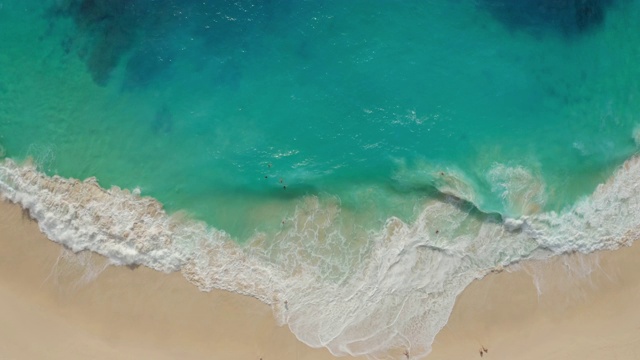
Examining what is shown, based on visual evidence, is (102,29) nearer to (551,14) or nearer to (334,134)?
(334,134)

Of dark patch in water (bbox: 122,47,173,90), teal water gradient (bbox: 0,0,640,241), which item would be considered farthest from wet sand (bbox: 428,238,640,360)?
dark patch in water (bbox: 122,47,173,90)

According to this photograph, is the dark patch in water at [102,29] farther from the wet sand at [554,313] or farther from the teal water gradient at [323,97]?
the wet sand at [554,313]

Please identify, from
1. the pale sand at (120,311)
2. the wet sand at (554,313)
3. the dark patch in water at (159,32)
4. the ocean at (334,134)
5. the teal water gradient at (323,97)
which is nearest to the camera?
the pale sand at (120,311)

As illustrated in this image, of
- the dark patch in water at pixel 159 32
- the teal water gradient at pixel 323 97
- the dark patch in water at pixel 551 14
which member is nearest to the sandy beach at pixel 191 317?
the teal water gradient at pixel 323 97

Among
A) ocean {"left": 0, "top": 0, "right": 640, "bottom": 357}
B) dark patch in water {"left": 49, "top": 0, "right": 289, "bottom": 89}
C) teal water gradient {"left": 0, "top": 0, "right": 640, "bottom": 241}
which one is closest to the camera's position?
ocean {"left": 0, "top": 0, "right": 640, "bottom": 357}

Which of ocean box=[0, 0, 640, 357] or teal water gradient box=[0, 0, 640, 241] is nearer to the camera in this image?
ocean box=[0, 0, 640, 357]

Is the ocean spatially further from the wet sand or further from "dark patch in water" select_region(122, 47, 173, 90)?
the wet sand
